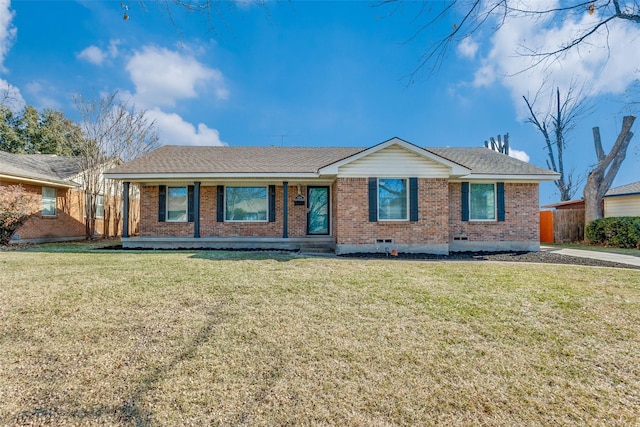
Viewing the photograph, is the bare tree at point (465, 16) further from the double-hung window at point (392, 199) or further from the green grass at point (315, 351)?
the double-hung window at point (392, 199)

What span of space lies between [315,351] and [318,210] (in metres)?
9.41

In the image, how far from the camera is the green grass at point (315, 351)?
250 centimetres

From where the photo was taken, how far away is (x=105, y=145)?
16.6 meters

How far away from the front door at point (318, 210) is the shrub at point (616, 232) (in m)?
12.9

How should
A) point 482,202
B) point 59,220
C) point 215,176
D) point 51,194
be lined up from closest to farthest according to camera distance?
point 215,176, point 482,202, point 51,194, point 59,220

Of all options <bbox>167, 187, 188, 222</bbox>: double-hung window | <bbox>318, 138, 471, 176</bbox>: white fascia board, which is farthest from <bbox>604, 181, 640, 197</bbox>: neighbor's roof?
<bbox>167, 187, 188, 222</bbox>: double-hung window

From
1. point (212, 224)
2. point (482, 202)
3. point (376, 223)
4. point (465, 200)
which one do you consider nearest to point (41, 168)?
point (212, 224)

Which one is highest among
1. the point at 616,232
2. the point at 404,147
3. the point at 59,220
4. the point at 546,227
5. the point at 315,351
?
the point at 404,147

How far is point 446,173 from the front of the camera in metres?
10.2

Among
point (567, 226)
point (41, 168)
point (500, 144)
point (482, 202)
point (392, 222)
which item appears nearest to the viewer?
point (392, 222)

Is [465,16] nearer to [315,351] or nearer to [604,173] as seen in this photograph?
[315,351]

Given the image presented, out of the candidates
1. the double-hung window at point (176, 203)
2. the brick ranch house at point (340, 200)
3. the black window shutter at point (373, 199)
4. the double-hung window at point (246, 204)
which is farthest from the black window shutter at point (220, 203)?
the black window shutter at point (373, 199)

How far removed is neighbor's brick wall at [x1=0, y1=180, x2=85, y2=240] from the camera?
13297 mm

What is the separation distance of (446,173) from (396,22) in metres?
7.35
